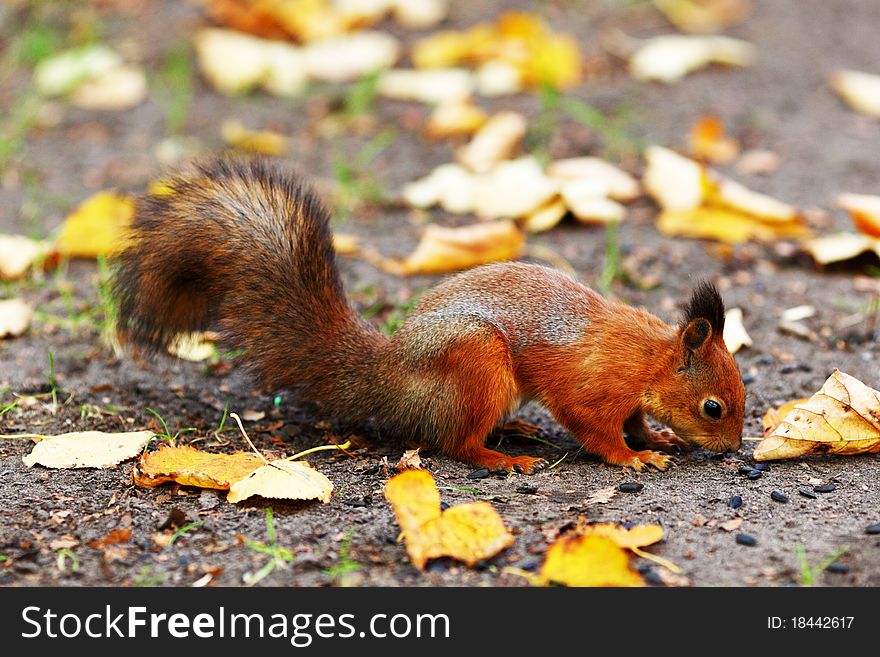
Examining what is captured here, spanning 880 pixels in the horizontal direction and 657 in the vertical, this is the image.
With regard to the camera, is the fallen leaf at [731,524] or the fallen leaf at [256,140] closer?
the fallen leaf at [731,524]

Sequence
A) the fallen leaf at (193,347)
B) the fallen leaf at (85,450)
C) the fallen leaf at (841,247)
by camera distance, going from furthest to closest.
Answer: the fallen leaf at (841,247) < the fallen leaf at (193,347) < the fallen leaf at (85,450)

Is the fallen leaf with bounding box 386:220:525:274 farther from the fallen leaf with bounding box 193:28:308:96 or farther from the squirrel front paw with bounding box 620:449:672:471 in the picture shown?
the fallen leaf with bounding box 193:28:308:96

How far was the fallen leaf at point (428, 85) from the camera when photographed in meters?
5.36

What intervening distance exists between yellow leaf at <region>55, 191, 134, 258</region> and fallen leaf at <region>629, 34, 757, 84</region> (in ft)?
9.04

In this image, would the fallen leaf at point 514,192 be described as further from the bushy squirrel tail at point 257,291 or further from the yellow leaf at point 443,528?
the yellow leaf at point 443,528

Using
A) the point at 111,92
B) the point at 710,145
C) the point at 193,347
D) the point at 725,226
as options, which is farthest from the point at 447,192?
the point at 111,92

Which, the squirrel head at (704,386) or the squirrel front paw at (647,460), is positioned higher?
the squirrel head at (704,386)

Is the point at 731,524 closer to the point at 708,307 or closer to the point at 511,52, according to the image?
the point at 708,307

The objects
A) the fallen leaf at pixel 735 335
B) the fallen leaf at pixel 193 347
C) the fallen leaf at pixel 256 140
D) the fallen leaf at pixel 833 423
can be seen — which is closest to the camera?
the fallen leaf at pixel 833 423

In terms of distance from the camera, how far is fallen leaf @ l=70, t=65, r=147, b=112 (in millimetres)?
5520

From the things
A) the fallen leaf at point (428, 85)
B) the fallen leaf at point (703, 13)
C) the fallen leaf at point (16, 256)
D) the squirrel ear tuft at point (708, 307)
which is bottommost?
the fallen leaf at point (16, 256)

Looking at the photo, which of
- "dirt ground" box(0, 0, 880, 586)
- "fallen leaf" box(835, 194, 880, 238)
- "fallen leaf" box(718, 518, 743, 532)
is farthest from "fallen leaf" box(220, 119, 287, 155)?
"fallen leaf" box(718, 518, 743, 532)

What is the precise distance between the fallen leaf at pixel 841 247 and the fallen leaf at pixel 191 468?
2183mm

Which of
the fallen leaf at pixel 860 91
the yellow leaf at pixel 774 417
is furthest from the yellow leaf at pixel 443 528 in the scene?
the fallen leaf at pixel 860 91
